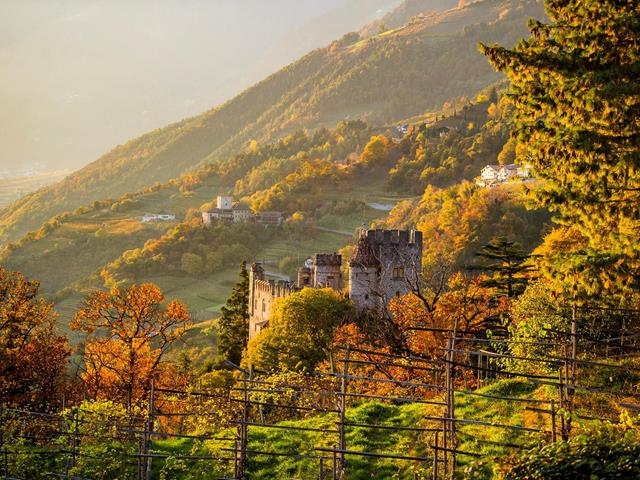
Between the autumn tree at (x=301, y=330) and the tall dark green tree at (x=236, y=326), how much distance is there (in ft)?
53.5

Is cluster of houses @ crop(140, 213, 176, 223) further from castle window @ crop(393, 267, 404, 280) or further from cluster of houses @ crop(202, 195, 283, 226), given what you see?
castle window @ crop(393, 267, 404, 280)

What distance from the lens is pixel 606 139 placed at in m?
16.8

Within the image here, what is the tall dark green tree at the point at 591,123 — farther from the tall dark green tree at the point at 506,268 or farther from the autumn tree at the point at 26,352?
the autumn tree at the point at 26,352

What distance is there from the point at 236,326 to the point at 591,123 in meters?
54.2

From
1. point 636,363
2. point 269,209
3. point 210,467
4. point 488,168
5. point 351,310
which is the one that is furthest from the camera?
point 269,209

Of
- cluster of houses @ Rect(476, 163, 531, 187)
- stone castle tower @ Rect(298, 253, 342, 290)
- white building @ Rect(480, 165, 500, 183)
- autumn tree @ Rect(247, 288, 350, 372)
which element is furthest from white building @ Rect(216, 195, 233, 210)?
autumn tree @ Rect(247, 288, 350, 372)

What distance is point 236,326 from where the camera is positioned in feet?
228

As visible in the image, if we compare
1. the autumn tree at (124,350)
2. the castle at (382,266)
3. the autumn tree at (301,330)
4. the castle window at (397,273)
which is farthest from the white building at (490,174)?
the autumn tree at (124,350)

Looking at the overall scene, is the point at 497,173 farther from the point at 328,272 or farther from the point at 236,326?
the point at 328,272

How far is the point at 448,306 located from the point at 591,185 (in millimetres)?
23000

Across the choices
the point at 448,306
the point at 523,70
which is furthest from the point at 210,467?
the point at 448,306

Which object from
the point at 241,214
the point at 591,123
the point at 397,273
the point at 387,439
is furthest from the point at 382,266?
the point at 241,214

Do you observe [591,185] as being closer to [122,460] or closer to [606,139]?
[606,139]

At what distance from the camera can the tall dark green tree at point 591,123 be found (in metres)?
16.7
